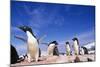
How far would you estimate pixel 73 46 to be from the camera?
2303mm

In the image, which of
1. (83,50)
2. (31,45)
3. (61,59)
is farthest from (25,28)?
(83,50)

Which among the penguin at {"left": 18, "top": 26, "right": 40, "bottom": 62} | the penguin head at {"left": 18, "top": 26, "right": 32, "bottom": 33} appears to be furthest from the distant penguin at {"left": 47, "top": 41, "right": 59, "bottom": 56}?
the penguin head at {"left": 18, "top": 26, "right": 32, "bottom": 33}

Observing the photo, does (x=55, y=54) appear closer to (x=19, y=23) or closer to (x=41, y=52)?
(x=41, y=52)

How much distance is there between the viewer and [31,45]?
7.00 feet

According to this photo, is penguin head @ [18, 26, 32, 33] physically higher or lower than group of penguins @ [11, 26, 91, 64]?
higher

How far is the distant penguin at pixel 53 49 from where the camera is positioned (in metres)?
2.20

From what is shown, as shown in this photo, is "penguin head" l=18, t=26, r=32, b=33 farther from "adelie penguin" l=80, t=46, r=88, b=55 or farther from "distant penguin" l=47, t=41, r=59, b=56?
"adelie penguin" l=80, t=46, r=88, b=55

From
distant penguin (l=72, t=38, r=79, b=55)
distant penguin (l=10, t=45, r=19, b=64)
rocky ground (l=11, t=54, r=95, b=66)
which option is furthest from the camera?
distant penguin (l=72, t=38, r=79, b=55)

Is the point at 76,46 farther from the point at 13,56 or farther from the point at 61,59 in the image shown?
the point at 13,56

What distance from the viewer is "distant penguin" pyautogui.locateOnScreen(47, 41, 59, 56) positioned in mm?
2199

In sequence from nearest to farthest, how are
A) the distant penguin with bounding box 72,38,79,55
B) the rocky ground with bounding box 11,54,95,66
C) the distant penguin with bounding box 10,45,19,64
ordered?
the distant penguin with bounding box 10,45,19,64 → the rocky ground with bounding box 11,54,95,66 → the distant penguin with bounding box 72,38,79,55

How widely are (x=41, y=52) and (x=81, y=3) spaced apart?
690mm

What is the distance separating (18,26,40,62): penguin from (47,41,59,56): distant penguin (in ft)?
0.40
